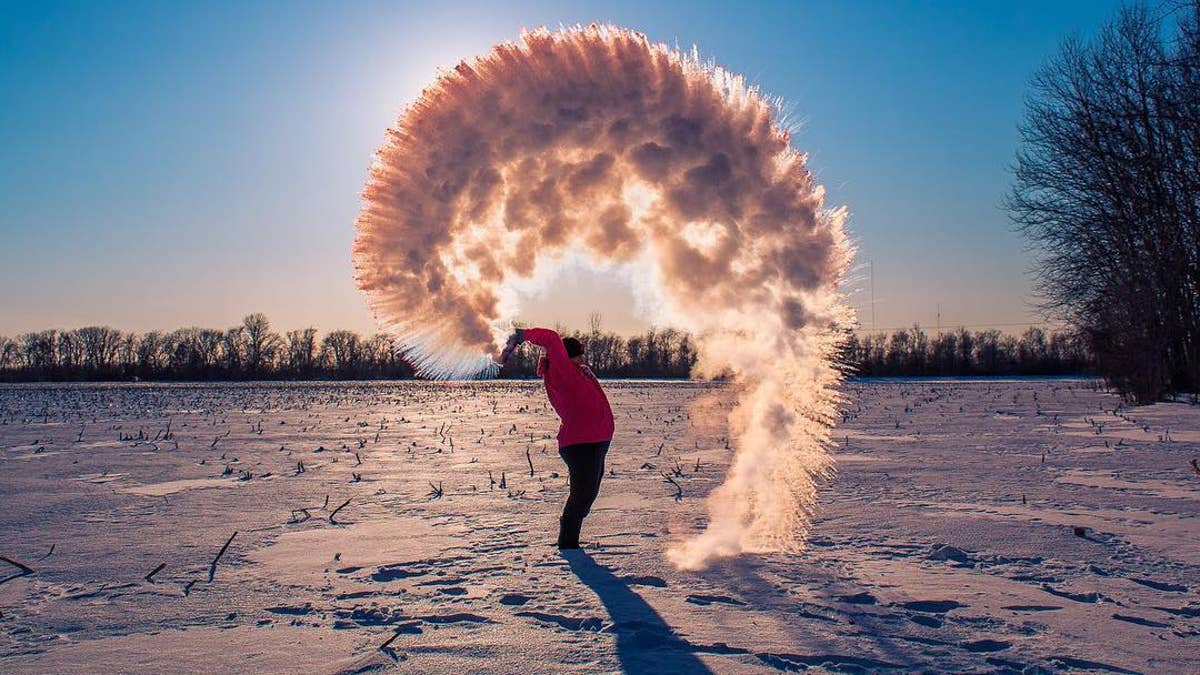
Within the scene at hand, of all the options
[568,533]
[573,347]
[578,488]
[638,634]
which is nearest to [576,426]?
[578,488]

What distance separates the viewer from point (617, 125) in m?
7.63

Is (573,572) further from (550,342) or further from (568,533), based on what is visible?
(550,342)

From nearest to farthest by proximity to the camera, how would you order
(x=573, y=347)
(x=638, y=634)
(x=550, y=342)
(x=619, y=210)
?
(x=638, y=634)
(x=550, y=342)
(x=573, y=347)
(x=619, y=210)

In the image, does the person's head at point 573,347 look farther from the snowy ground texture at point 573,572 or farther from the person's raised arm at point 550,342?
the snowy ground texture at point 573,572

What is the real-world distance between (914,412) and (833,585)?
19.9m

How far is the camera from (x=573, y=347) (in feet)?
22.2

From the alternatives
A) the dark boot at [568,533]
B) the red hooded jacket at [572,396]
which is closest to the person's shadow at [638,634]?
the dark boot at [568,533]

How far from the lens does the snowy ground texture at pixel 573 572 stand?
4113mm

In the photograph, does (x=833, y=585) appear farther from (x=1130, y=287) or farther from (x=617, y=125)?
(x=1130, y=287)

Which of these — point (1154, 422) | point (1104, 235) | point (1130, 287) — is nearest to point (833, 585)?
point (1154, 422)

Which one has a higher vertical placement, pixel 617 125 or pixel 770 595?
pixel 617 125

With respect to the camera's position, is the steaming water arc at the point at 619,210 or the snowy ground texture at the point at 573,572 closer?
the snowy ground texture at the point at 573,572

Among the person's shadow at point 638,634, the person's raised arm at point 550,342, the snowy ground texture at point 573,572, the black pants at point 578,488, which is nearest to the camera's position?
the person's shadow at point 638,634

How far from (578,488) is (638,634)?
6.91ft
